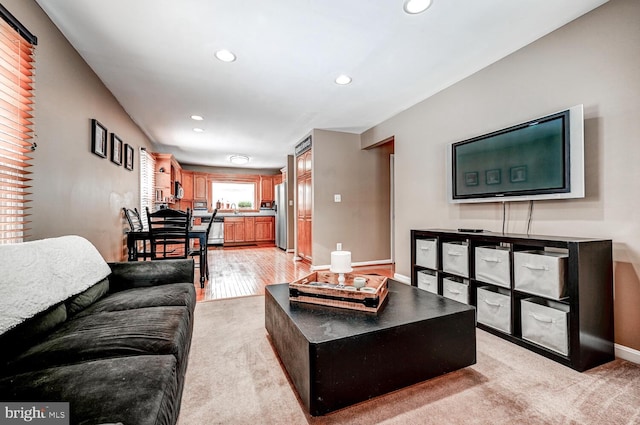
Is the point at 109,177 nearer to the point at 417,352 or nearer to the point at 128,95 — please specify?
the point at 128,95

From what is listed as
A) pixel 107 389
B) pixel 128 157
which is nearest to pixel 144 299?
pixel 107 389

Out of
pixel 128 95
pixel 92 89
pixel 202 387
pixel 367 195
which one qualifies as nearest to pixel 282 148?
pixel 367 195

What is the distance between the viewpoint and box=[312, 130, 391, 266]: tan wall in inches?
183

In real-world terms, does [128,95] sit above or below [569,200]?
above

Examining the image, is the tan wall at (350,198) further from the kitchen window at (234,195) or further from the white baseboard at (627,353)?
the kitchen window at (234,195)

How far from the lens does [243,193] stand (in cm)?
864

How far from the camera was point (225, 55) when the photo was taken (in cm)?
247

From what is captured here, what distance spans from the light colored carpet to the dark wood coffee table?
0.09 m

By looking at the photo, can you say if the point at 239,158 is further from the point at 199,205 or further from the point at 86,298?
the point at 86,298

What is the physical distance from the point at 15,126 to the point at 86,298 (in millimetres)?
1144

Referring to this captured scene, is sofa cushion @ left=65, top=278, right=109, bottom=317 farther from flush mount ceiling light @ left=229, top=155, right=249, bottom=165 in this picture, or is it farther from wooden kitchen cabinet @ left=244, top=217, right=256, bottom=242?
wooden kitchen cabinet @ left=244, top=217, right=256, bottom=242

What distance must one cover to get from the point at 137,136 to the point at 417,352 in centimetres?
494

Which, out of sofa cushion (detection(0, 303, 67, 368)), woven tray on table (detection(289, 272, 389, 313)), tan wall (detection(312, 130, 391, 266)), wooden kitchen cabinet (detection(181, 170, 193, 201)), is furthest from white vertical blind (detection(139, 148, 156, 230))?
woven tray on table (detection(289, 272, 389, 313))

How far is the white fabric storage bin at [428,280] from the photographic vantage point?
2.80m
